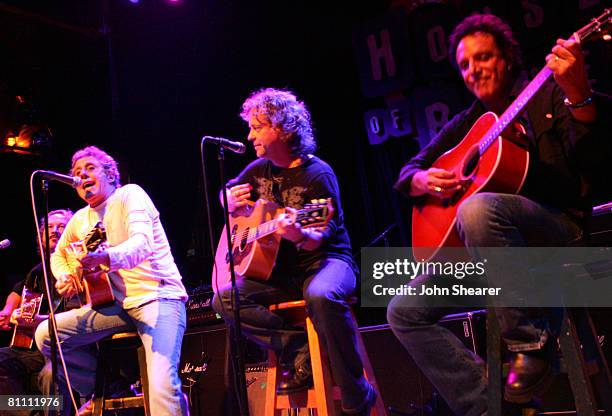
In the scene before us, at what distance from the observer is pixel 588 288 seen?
7.34ft

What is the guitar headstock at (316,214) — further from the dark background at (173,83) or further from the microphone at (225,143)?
the dark background at (173,83)

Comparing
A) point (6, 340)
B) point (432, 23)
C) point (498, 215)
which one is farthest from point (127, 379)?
point (432, 23)

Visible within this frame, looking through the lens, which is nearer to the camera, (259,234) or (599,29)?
(599,29)

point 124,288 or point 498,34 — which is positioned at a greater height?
point 498,34

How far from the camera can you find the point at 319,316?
3119 millimetres

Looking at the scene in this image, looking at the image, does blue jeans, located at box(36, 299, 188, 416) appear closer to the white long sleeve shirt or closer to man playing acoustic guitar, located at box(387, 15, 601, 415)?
the white long sleeve shirt

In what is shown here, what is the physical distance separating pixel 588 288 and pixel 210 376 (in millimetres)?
3943

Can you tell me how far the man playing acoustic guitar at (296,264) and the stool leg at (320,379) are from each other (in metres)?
0.08

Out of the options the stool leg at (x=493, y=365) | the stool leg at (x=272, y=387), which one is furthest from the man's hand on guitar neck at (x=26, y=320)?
the stool leg at (x=493, y=365)

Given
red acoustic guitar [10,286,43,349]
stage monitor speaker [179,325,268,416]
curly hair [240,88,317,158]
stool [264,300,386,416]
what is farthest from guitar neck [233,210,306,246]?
red acoustic guitar [10,286,43,349]

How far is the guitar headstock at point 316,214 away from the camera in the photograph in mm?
3340

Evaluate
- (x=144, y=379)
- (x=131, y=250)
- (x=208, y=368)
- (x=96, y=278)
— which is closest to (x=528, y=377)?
(x=131, y=250)

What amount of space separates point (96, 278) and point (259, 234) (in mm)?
1332

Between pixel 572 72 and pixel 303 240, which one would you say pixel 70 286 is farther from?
pixel 572 72
